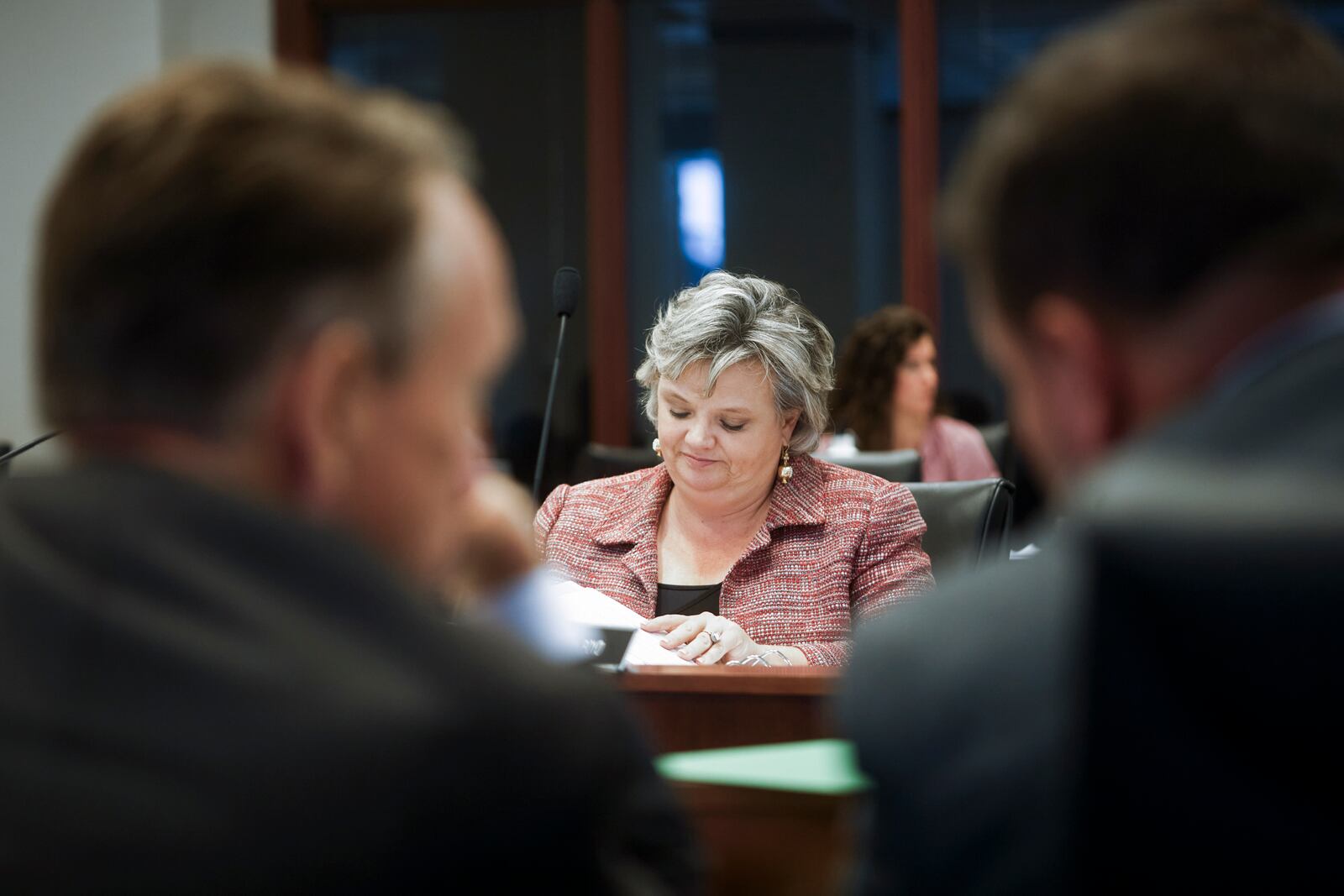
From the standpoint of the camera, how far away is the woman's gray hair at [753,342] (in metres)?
2.63

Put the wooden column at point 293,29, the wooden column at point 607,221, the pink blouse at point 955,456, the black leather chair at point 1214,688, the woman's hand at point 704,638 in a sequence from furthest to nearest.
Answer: the wooden column at point 293,29 → the wooden column at point 607,221 → the pink blouse at point 955,456 → the woman's hand at point 704,638 → the black leather chair at point 1214,688

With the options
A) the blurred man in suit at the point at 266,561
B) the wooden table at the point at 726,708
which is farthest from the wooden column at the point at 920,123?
the blurred man in suit at the point at 266,561

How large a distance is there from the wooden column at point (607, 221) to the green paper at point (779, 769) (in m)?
4.66

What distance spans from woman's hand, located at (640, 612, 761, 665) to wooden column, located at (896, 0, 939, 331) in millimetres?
3402

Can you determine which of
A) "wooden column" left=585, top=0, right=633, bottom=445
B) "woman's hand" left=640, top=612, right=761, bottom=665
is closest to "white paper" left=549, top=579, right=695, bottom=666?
"woman's hand" left=640, top=612, right=761, bottom=665

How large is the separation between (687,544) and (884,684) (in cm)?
199

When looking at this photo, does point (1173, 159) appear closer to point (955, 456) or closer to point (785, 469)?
point (785, 469)

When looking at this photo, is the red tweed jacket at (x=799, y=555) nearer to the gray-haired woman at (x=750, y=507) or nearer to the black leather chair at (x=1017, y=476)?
the gray-haired woman at (x=750, y=507)

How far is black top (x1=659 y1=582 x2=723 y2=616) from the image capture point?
261 centimetres

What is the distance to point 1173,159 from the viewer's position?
687 millimetres

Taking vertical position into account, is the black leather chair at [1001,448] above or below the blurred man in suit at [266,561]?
below

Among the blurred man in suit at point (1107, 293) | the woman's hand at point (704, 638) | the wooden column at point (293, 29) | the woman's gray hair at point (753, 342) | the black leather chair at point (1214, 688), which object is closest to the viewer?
the black leather chair at point (1214, 688)

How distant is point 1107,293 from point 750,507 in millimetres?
1990

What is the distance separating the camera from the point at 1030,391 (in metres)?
0.80
